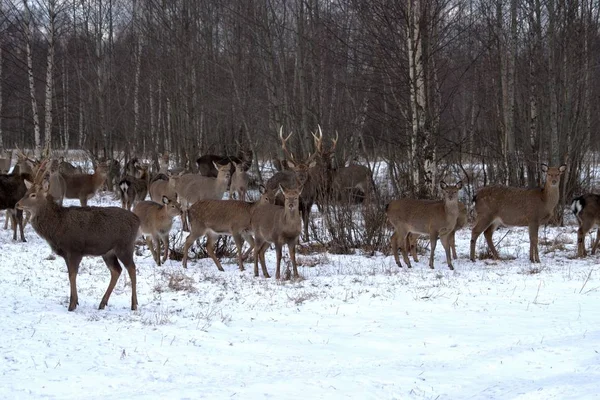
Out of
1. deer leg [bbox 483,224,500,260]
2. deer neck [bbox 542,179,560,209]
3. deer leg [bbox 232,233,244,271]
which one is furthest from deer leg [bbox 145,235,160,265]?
deer neck [bbox 542,179,560,209]

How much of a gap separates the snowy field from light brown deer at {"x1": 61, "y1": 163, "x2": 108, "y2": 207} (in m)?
8.02

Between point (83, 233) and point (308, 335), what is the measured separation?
2.71 meters

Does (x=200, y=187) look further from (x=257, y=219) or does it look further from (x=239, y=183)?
(x=257, y=219)

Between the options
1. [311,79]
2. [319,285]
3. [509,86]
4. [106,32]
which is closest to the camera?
[319,285]

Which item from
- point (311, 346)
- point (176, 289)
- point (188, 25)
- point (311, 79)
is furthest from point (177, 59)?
point (311, 346)

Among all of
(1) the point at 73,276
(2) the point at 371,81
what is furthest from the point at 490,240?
(2) the point at 371,81

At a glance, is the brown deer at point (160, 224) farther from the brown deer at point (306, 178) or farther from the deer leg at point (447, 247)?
the deer leg at point (447, 247)

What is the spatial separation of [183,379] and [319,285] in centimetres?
411

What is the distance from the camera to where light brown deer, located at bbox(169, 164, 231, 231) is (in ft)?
57.4

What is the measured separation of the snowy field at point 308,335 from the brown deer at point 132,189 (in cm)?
705

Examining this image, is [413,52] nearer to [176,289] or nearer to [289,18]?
[176,289]

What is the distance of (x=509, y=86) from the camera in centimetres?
1947

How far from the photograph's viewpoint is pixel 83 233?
804cm

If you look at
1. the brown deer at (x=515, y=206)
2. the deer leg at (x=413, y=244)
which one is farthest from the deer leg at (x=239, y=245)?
the brown deer at (x=515, y=206)
